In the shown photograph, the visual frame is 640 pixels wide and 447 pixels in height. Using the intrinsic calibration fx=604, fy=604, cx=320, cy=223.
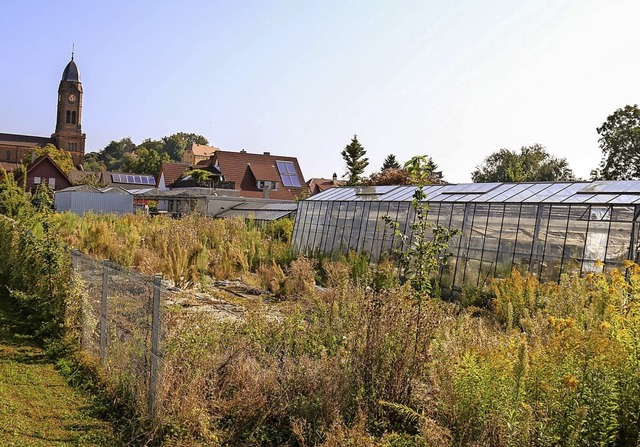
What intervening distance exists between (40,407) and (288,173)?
133 feet

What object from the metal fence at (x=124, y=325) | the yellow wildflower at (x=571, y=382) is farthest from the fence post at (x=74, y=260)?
the yellow wildflower at (x=571, y=382)

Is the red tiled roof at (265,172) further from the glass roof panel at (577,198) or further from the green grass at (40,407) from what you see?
the green grass at (40,407)

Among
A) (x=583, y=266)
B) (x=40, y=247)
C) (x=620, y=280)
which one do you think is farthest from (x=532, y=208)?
(x=40, y=247)

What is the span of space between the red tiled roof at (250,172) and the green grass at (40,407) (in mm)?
35185

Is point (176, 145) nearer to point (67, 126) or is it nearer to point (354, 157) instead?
point (67, 126)

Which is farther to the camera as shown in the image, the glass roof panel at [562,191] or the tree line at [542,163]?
the tree line at [542,163]

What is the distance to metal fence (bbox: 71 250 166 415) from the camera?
16.3 ft

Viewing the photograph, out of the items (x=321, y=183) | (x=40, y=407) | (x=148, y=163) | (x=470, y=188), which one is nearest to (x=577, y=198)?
(x=470, y=188)

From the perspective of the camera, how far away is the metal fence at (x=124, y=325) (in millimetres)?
4980

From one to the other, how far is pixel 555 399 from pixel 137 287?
12.0 feet

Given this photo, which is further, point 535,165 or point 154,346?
point 535,165

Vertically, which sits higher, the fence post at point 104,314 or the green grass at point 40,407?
the fence post at point 104,314

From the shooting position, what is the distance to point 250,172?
44.1 metres

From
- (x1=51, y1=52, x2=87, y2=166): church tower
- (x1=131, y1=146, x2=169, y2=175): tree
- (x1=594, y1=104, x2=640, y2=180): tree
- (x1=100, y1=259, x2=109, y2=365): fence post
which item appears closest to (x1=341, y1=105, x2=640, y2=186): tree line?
(x1=594, y1=104, x2=640, y2=180): tree
